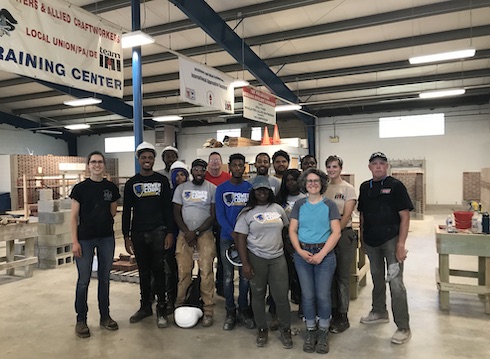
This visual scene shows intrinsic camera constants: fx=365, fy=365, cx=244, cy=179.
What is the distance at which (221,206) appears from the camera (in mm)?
3340

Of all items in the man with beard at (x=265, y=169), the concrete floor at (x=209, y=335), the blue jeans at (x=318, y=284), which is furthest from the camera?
the man with beard at (x=265, y=169)

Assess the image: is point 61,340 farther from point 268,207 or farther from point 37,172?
point 37,172

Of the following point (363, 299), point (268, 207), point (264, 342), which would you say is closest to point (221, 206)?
point (268, 207)

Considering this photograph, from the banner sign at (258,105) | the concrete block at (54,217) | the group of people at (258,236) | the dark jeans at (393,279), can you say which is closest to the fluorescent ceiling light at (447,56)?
the banner sign at (258,105)

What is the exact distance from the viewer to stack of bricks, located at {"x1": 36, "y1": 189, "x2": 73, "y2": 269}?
6.05 metres

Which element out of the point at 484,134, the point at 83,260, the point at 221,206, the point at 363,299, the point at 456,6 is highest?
the point at 456,6

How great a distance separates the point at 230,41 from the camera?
7469mm

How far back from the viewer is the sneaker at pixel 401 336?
3125mm

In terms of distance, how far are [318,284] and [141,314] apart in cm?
191

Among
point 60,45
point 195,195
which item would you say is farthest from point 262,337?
point 60,45

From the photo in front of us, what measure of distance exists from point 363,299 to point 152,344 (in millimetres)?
2449

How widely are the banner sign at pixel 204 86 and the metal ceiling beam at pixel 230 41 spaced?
898mm

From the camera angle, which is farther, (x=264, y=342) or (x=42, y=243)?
(x=42, y=243)

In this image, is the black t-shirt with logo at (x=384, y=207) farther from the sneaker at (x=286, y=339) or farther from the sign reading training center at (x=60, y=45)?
the sign reading training center at (x=60, y=45)
